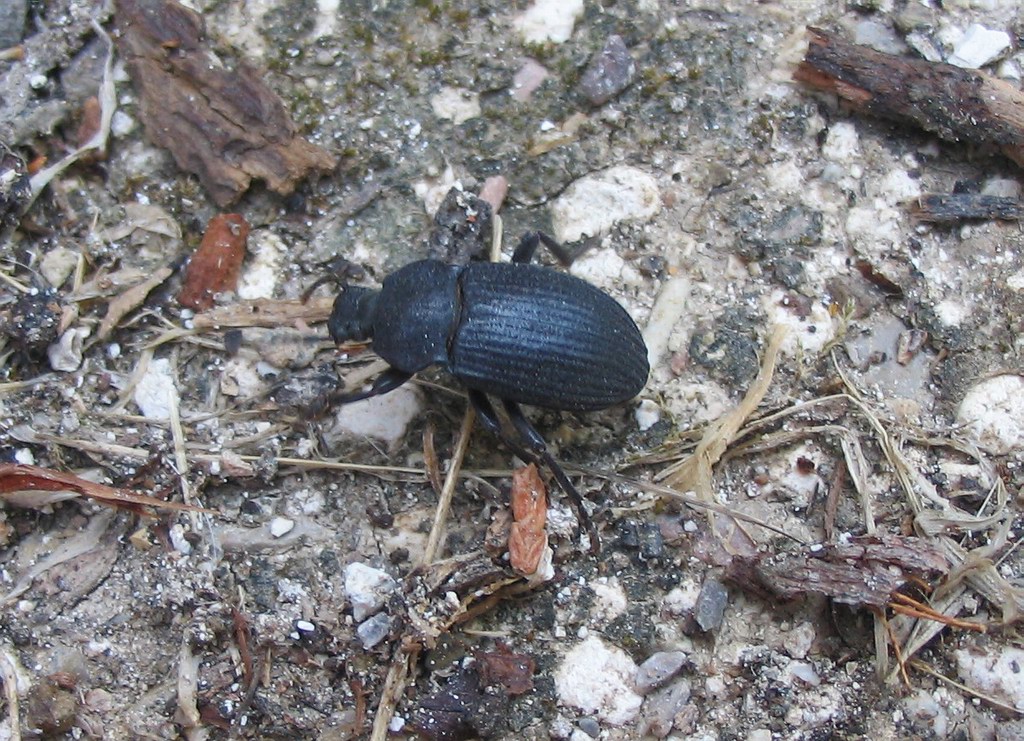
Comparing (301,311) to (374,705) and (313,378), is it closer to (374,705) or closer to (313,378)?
(313,378)

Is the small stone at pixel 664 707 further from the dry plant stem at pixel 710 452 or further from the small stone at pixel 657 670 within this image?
the dry plant stem at pixel 710 452

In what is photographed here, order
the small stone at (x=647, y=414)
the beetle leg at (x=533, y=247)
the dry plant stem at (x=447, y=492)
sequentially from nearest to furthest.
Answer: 1. the dry plant stem at (x=447, y=492)
2. the small stone at (x=647, y=414)
3. the beetle leg at (x=533, y=247)

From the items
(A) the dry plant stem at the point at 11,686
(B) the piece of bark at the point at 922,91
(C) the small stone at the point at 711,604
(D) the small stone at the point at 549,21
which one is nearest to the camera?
(A) the dry plant stem at the point at 11,686

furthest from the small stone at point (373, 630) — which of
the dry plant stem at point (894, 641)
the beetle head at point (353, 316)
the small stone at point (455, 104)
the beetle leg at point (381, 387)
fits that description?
the small stone at point (455, 104)

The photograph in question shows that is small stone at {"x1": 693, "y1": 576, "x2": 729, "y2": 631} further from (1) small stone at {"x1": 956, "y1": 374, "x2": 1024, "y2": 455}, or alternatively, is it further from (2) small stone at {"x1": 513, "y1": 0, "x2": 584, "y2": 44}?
(2) small stone at {"x1": 513, "y1": 0, "x2": 584, "y2": 44}

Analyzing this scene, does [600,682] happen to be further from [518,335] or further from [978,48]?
[978,48]

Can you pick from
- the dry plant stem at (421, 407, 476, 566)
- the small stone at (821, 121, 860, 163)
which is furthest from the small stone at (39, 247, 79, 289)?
the small stone at (821, 121, 860, 163)

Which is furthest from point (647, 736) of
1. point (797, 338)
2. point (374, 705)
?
point (797, 338)
